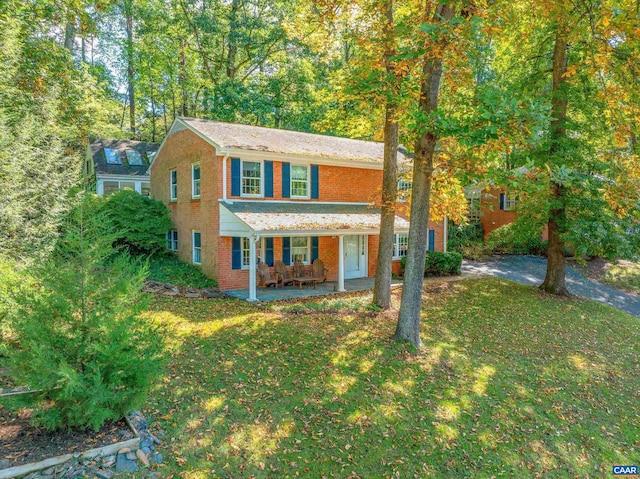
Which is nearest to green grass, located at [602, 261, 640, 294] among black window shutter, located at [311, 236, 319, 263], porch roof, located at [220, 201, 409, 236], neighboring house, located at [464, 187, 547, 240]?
neighboring house, located at [464, 187, 547, 240]

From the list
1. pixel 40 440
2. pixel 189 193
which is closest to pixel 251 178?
pixel 189 193

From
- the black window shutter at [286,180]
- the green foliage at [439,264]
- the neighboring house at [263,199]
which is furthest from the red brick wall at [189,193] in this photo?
the green foliage at [439,264]

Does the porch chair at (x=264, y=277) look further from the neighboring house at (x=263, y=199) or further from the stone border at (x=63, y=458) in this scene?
the stone border at (x=63, y=458)

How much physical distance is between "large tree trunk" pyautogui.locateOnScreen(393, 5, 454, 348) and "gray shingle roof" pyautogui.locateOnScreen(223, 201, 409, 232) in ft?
17.3

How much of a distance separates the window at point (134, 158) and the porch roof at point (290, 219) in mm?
15184

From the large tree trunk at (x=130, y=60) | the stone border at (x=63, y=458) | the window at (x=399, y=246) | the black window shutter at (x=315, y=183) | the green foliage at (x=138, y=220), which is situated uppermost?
the large tree trunk at (x=130, y=60)

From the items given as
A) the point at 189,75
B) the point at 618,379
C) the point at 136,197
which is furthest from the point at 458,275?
the point at 189,75

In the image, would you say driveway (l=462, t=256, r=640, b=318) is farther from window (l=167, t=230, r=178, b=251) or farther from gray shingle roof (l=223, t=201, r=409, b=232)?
window (l=167, t=230, r=178, b=251)

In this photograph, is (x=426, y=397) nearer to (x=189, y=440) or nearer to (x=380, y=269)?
(x=189, y=440)

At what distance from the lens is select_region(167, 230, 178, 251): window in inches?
724

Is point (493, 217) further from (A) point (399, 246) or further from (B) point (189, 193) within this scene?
(B) point (189, 193)

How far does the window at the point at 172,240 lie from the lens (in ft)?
60.3

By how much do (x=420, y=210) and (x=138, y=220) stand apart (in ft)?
44.6

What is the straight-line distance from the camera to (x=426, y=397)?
7.28m
